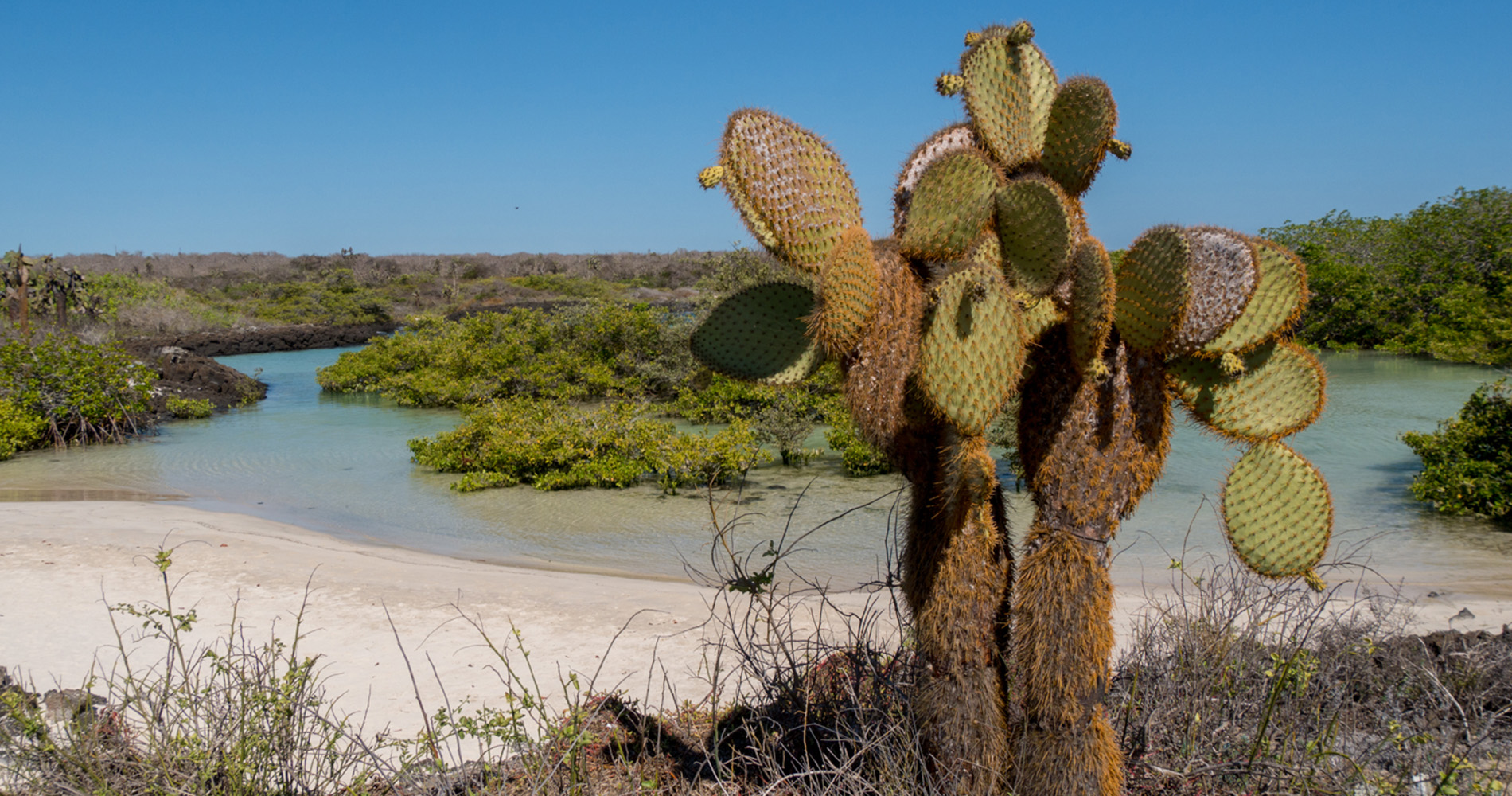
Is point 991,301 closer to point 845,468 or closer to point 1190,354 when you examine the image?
point 1190,354

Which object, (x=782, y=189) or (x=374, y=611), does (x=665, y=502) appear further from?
(x=782, y=189)

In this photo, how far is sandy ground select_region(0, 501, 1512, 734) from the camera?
16.2 ft

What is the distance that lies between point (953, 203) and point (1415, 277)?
27.5 meters

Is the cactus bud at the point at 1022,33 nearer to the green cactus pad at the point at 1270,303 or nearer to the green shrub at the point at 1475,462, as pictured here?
the green cactus pad at the point at 1270,303

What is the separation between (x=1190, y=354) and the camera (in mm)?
2557

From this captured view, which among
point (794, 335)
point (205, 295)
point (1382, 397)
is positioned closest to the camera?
point (794, 335)

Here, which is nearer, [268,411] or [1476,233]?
[268,411]

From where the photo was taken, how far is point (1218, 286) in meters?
2.42

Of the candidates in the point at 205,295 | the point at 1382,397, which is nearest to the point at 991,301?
the point at 1382,397

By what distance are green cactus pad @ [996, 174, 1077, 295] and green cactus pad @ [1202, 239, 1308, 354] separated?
507 mm

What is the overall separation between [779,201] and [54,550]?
27.1ft

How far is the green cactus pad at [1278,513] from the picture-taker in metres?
2.65

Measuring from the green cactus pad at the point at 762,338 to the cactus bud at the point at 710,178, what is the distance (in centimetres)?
43

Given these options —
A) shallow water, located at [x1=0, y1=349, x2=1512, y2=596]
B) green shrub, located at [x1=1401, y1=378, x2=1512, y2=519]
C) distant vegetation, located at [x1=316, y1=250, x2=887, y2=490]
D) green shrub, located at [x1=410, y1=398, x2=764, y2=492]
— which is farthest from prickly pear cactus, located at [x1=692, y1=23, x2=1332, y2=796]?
green shrub, located at [x1=1401, y1=378, x2=1512, y2=519]
